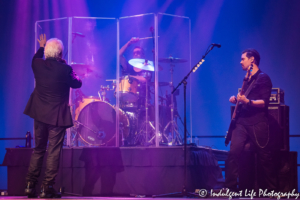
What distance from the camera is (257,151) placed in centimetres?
428

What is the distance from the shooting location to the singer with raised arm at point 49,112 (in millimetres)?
3705

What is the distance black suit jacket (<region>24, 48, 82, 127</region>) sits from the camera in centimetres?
370

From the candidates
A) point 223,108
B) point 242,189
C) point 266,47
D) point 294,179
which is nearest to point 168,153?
point 242,189

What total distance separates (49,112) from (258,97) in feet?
9.00

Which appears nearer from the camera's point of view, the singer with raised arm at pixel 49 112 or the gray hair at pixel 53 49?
the singer with raised arm at pixel 49 112

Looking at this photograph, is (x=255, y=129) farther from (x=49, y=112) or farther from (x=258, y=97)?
(x=49, y=112)

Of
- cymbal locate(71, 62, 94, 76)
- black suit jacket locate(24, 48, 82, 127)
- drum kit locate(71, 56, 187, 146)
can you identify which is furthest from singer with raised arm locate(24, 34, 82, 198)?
cymbal locate(71, 62, 94, 76)

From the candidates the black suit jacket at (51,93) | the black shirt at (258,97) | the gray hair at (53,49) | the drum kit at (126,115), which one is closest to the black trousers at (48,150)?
the black suit jacket at (51,93)

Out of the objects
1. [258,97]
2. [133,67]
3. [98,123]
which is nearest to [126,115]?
[98,123]

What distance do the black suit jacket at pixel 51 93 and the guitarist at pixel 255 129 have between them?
225 centimetres

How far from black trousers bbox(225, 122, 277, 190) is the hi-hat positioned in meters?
2.21

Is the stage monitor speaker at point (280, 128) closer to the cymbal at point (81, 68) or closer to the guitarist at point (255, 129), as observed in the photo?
the guitarist at point (255, 129)

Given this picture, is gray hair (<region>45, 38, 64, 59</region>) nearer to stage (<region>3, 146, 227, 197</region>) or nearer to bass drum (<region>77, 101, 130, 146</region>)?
stage (<region>3, 146, 227, 197</region>)

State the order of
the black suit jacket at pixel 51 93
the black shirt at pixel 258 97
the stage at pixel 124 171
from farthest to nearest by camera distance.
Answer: the stage at pixel 124 171, the black shirt at pixel 258 97, the black suit jacket at pixel 51 93
